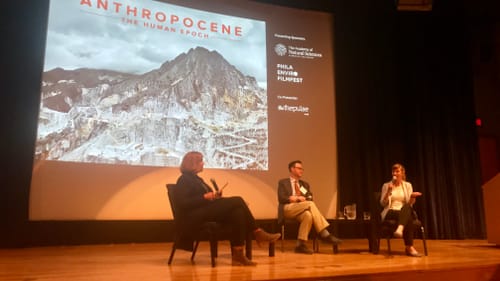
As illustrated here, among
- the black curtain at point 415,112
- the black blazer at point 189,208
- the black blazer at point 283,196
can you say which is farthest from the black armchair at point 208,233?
the black curtain at point 415,112

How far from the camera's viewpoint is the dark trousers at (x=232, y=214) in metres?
3.04

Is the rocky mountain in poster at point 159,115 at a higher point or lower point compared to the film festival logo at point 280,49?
lower

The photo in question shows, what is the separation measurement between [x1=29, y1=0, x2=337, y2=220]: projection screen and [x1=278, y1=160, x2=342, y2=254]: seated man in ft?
3.30

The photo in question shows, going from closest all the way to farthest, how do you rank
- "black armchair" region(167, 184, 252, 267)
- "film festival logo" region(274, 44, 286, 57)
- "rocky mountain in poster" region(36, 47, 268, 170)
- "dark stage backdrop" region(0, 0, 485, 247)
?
"black armchair" region(167, 184, 252, 267), "rocky mountain in poster" region(36, 47, 268, 170), "film festival logo" region(274, 44, 286, 57), "dark stage backdrop" region(0, 0, 485, 247)

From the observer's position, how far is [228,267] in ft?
9.89

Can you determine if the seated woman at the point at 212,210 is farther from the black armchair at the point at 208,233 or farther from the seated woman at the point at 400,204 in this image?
the seated woman at the point at 400,204

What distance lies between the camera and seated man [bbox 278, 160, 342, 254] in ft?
13.1

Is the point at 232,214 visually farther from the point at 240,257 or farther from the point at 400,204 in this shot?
the point at 400,204

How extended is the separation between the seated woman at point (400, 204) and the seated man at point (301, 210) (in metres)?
0.57

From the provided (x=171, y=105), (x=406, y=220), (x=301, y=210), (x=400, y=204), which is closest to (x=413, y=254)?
(x=406, y=220)

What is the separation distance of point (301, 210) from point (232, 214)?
3.98 feet

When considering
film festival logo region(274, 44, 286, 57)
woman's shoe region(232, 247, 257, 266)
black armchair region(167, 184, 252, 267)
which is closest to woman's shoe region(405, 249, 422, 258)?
woman's shoe region(232, 247, 257, 266)

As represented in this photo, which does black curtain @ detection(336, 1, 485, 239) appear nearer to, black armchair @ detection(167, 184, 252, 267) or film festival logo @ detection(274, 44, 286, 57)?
film festival logo @ detection(274, 44, 286, 57)

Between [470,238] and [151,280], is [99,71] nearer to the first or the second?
[151,280]
